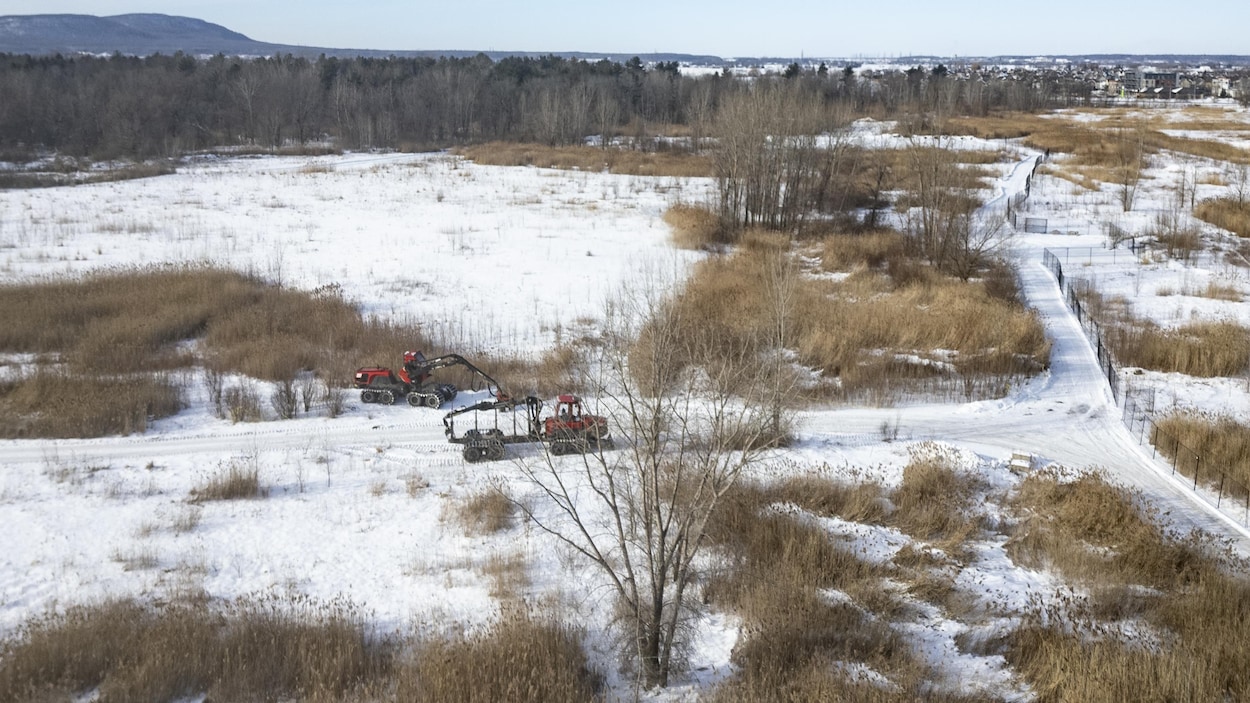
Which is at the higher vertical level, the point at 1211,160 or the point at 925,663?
the point at 1211,160

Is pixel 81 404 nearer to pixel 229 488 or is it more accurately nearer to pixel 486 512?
pixel 229 488

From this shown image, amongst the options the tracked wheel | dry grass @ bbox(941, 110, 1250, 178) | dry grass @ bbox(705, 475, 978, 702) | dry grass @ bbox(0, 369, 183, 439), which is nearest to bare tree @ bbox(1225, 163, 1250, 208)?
dry grass @ bbox(941, 110, 1250, 178)

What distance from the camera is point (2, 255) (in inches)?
1080

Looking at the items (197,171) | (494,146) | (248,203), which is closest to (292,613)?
(248,203)

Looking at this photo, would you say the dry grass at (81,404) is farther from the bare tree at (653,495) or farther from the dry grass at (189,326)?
the bare tree at (653,495)

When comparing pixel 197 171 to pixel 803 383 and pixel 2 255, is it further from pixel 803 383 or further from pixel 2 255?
pixel 803 383

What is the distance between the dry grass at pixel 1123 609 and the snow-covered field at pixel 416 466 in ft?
1.67

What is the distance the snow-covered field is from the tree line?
26.8m

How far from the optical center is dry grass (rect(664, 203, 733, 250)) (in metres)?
31.0

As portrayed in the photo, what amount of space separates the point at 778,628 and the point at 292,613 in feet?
18.0

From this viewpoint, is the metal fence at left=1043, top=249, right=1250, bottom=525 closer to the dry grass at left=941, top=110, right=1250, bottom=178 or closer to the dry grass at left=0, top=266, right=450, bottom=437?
the dry grass at left=0, top=266, right=450, bottom=437

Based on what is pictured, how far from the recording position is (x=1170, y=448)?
1502 cm

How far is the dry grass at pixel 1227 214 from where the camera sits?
34.0m

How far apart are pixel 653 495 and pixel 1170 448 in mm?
10387
